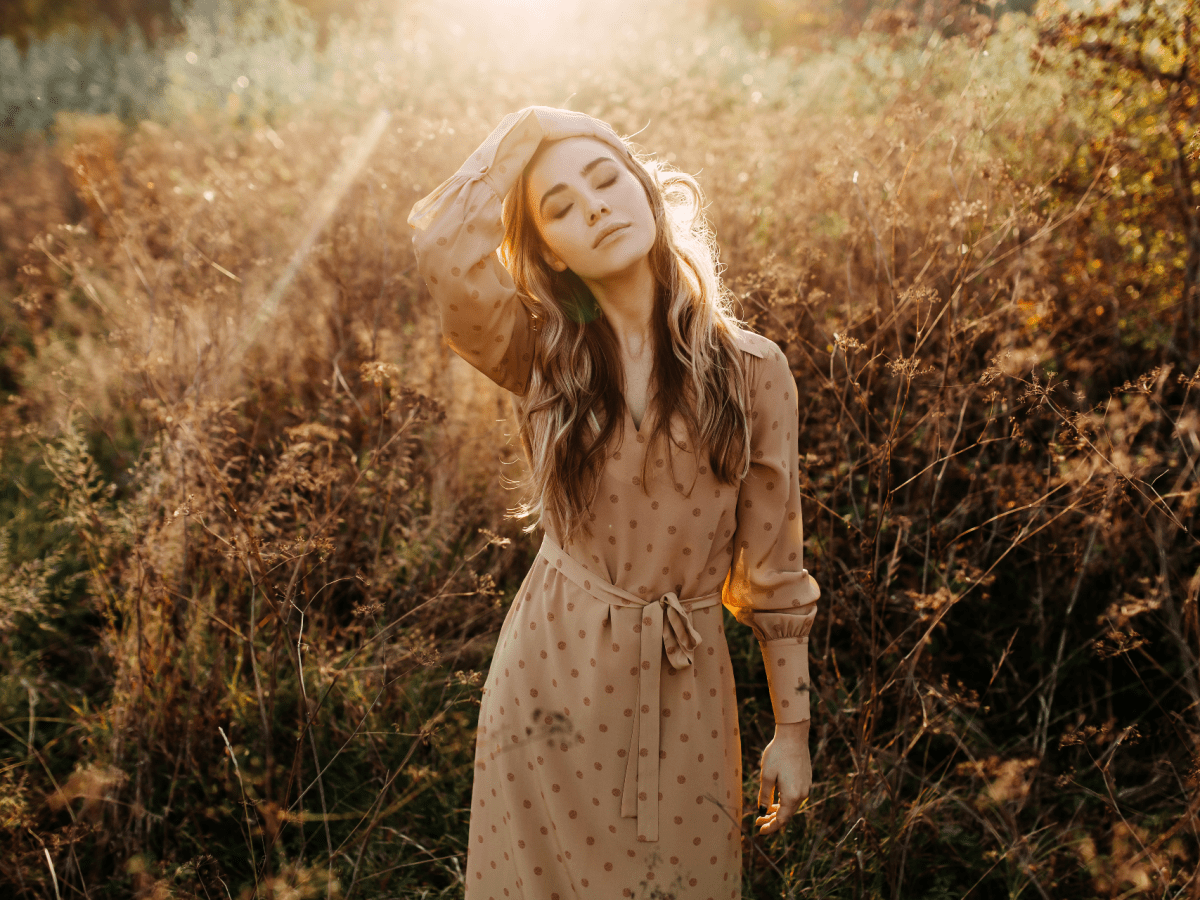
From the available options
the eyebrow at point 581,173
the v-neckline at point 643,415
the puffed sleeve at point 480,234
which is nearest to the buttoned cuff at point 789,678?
the v-neckline at point 643,415

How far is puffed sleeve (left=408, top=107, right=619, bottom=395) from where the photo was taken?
1.25 meters

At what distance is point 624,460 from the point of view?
128 cm

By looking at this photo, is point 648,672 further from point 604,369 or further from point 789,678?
point 604,369

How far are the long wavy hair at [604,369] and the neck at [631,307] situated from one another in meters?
0.02

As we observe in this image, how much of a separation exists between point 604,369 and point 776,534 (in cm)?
41

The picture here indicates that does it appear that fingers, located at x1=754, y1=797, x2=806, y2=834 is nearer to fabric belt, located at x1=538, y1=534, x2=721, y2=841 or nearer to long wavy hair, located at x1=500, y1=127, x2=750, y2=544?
fabric belt, located at x1=538, y1=534, x2=721, y2=841

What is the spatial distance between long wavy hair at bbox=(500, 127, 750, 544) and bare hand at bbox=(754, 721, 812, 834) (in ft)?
1.47

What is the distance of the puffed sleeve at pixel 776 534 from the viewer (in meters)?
1.31

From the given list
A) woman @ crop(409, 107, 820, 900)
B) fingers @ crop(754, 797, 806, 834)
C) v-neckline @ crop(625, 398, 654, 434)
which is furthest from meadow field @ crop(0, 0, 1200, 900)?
v-neckline @ crop(625, 398, 654, 434)

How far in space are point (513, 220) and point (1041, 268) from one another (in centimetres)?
220

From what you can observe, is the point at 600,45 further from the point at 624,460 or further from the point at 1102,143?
the point at 624,460

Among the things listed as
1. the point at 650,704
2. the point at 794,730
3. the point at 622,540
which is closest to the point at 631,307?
the point at 622,540

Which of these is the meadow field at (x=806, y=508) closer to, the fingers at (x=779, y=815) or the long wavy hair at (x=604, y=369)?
the fingers at (x=779, y=815)

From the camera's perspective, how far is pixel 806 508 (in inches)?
104
